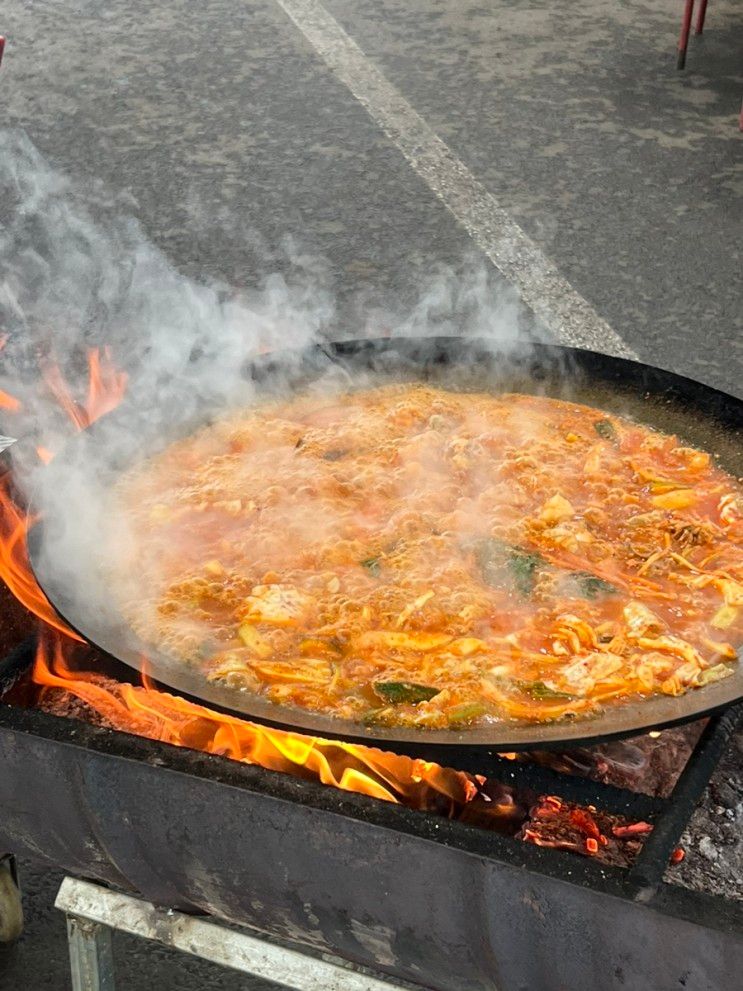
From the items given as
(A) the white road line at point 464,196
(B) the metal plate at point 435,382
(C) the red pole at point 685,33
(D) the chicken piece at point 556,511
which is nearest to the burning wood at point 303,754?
(B) the metal plate at point 435,382

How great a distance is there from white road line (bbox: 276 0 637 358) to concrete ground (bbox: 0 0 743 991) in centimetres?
6

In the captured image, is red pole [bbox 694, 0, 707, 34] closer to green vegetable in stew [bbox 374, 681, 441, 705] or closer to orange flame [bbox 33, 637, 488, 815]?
orange flame [bbox 33, 637, 488, 815]

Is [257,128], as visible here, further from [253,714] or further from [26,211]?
[253,714]

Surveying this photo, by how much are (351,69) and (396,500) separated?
600 centimetres

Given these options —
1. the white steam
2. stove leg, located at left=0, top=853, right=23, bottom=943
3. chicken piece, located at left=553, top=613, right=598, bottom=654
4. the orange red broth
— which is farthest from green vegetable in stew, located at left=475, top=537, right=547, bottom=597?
stove leg, located at left=0, top=853, right=23, bottom=943

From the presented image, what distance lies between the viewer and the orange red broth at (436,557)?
2.11m

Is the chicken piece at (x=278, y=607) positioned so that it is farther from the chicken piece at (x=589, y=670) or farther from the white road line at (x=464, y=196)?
the white road line at (x=464, y=196)

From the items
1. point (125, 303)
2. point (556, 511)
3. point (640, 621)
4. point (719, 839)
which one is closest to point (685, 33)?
point (125, 303)

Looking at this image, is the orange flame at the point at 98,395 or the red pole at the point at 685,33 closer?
the orange flame at the point at 98,395

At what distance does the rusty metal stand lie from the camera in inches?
90.9

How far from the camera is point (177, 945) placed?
7.85 feet

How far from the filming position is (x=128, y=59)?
816 cm

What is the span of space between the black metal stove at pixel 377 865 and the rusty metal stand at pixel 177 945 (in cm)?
11

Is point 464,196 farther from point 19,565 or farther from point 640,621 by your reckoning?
point 640,621
